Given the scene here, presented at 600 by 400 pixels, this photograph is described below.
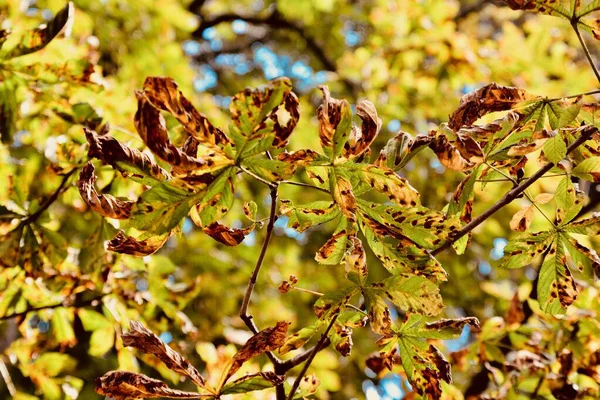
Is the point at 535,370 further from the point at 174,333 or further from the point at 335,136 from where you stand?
the point at 174,333

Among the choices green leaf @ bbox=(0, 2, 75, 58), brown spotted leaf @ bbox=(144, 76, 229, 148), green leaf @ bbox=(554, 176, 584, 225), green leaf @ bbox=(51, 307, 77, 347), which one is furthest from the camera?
green leaf @ bbox=(51, 307, 77, 347)

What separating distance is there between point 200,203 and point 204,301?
248 cm

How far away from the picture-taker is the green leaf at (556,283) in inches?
30.9

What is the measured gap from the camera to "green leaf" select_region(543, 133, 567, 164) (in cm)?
69

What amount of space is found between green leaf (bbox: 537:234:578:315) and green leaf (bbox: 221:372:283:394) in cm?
36

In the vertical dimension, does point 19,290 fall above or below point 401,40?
above

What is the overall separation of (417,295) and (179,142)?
0.52 m

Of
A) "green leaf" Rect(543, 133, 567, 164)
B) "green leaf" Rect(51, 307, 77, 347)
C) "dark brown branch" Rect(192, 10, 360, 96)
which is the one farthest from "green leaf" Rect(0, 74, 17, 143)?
"dark brown branch" Rect(192, 10, 360, 96)

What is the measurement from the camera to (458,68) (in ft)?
10.3

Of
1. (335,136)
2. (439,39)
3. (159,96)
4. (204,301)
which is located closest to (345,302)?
(335,136)

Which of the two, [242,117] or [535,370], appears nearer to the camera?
[242,117]

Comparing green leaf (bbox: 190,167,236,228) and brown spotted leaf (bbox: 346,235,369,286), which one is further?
brown spotted leaf (bbox: 346,235,369,286)

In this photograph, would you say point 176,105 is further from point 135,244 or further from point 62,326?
point 62,326

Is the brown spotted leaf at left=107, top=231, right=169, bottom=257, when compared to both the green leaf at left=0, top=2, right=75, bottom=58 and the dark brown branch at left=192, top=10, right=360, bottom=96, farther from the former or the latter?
the dark brown branch at left=192, top=10, right=360, bottom=96
